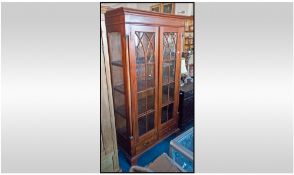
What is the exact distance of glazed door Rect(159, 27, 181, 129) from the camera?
5.72 ft

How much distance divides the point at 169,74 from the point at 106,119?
2.87ft

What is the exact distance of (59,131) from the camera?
3.43 feet

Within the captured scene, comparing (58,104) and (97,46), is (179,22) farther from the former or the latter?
(58,104)

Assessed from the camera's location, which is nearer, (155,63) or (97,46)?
(97,46)

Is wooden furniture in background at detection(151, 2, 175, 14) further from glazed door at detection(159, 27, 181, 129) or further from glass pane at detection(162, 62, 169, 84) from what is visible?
glass pane at detection(162, 62, 169, 84)

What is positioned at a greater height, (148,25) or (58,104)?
(148,25)

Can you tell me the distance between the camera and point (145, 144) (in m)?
1.92

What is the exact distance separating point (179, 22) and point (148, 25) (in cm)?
43

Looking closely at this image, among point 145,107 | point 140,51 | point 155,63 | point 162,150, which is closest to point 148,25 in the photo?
point 140,51

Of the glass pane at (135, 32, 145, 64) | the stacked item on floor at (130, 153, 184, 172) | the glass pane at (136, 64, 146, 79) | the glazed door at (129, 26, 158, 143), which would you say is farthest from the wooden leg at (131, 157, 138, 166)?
the glass pane at (135, 32, 145, 64)

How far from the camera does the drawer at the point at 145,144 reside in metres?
1.85

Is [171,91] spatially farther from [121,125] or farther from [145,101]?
[121,125]

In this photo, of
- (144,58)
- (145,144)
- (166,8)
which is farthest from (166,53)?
(166,8)

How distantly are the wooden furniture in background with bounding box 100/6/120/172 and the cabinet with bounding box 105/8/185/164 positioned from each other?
0.22 m
